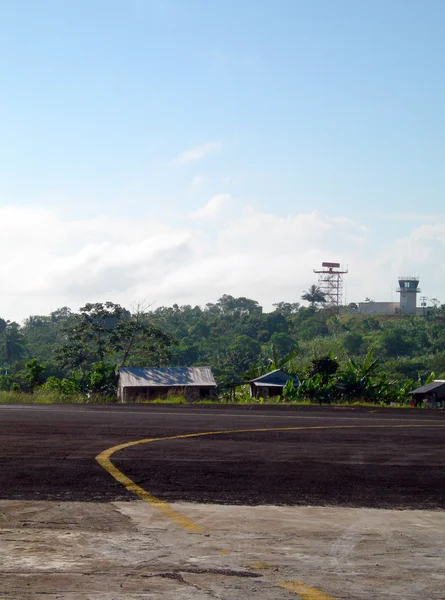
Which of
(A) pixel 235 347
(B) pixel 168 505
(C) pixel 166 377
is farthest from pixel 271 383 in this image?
(A) pixel 235 347

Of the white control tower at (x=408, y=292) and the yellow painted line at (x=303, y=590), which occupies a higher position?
the white control tower at (x=408, y=292)

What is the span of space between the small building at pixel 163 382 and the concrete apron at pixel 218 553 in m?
35.6

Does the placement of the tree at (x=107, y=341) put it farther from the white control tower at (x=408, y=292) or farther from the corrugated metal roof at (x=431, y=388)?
the white control tower at (x=408, y=292)

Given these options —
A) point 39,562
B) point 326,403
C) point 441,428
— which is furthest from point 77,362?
point 39,562

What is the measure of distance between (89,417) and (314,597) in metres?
19.0

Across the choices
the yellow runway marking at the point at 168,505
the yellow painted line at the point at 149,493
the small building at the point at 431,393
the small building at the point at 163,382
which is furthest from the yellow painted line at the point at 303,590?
the small building at the point at 431,393

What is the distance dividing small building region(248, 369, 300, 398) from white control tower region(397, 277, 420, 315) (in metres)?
104

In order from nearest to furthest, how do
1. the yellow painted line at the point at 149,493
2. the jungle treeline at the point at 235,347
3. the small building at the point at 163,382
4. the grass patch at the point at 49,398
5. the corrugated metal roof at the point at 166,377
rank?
the yellow painted line at the point at 149,493, the grass patch at the point at 49,398, the jungle treeline at the point at 235,347, the small building at the point at 163,382, the corrugated metal roof at the point at 166,377

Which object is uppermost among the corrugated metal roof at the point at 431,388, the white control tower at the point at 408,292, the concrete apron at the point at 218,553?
the white control tower at the point at 408,292

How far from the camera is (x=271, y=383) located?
45.3m

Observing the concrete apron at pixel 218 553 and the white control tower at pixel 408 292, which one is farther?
the white control tower at pixel 408 292

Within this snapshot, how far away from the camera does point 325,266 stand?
520ft

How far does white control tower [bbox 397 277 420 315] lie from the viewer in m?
146

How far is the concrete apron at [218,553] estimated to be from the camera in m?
5.79
